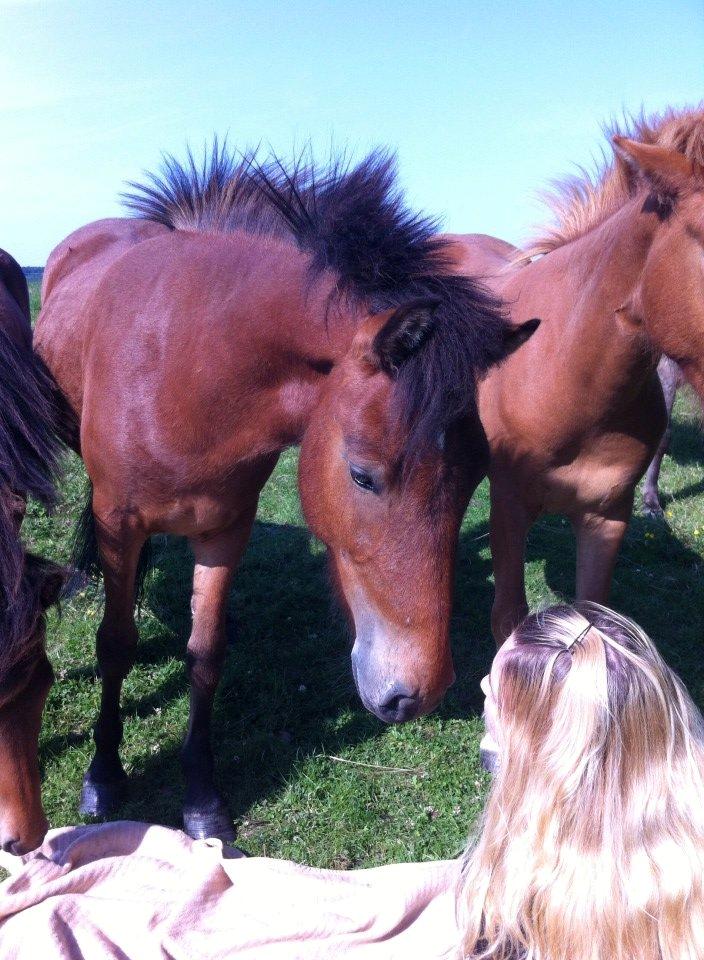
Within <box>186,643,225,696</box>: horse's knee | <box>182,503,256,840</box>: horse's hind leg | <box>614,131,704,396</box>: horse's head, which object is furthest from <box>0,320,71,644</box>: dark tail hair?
<box>614,131,704,396</box>: horse's head

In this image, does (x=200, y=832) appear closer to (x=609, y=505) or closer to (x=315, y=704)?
(x=315, y=704)

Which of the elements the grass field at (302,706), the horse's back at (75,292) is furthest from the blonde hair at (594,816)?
the horse's back at (75,292)

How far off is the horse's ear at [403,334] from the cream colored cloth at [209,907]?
4.82 ft

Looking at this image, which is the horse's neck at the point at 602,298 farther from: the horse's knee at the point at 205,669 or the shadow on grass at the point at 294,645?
the horse's knee at the point at 205,669

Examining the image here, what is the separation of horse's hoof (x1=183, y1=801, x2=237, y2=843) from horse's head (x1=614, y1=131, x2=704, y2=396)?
227 cm

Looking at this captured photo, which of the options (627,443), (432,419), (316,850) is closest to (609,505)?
(627,443)

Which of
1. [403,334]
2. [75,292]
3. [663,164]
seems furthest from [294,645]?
[663,164]

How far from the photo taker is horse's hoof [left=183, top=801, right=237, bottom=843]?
2908mm

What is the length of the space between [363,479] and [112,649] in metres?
1.58

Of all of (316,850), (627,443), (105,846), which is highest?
(627,443)

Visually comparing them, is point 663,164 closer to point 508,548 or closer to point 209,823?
point 508,548

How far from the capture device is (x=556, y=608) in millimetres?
1829

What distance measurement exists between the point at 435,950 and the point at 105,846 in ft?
3.85

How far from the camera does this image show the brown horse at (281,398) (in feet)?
6.95
